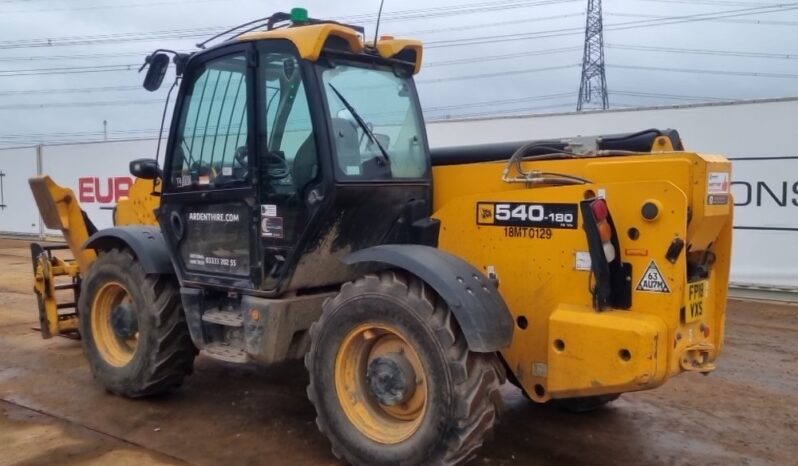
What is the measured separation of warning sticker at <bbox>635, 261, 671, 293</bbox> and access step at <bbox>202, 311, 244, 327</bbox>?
2.47 metres

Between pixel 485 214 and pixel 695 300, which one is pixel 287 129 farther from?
pixel 695 300

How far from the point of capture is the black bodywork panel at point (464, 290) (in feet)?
12.8

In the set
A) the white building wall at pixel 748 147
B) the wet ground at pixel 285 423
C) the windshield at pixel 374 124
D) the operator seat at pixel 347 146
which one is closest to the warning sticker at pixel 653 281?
the wet ground at pixel 285 423

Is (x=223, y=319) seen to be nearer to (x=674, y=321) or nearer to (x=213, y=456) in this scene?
(x=213, y=456)

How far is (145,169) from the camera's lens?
5734mm

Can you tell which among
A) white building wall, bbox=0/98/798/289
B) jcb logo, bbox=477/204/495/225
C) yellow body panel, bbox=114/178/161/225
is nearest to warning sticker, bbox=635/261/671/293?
jcb logo, bbox=477/204/495/225

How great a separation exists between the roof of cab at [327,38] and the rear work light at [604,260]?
5.81 ft

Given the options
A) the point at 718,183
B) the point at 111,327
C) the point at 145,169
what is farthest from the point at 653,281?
the point at 111,327

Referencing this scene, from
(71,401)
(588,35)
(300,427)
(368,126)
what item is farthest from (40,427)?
(588,35)

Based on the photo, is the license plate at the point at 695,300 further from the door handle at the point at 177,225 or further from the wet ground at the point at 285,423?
the door handle at the point at 177,225

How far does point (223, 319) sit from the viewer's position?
5109 mm

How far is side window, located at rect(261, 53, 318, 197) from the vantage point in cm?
468

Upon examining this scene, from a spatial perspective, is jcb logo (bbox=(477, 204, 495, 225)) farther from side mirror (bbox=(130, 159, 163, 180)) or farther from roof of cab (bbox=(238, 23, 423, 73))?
A: side mirror (bbox=(130, 159, 163, 180))

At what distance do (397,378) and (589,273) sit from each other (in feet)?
3.79
